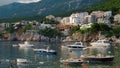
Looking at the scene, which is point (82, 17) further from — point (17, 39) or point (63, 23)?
point (17, 39)

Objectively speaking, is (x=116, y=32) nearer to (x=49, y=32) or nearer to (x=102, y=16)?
(x=102, y=16)

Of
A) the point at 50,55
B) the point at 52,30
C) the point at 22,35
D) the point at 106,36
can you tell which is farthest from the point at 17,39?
the point at 50,55

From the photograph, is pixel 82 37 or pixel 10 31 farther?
pixel 10 31

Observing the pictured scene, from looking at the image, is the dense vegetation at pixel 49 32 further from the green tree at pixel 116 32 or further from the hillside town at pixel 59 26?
the green tree at pixel 116 32

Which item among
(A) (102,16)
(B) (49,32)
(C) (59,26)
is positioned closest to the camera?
(B) (49,32)

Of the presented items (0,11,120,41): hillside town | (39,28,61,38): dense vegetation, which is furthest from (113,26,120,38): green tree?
(39,28,61,38): dense vegetation

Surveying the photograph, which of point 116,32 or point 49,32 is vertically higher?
point 49,32

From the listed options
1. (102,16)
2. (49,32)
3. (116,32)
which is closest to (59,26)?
(49,32)

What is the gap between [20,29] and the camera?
17200cm

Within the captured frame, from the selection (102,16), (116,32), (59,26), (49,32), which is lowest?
(116,32)

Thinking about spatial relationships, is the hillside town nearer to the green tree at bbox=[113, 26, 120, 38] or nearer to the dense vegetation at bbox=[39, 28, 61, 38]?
the dense vegetation at bbox=[39, 28, 61, 38]

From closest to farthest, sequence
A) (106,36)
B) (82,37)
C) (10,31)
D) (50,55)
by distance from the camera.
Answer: (50,55) < (106,36) < (82,37) < (10,31)

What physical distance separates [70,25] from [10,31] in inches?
989

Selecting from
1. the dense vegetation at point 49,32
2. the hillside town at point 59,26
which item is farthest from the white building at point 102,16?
the dense vegetation at point 49,32
